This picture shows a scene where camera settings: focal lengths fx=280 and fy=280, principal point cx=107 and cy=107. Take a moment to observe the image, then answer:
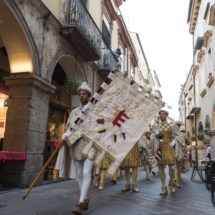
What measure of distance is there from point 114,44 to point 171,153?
12.6 meters

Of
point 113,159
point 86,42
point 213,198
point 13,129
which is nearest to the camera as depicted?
point 113,159

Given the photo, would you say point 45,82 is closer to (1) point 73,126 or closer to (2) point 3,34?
(2) point 3,34

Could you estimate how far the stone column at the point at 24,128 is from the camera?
6492mm

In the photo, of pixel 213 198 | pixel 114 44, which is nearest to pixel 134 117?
pixel 213 198

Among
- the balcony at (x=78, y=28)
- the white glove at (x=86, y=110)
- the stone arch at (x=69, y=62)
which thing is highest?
the balcony at (x=78, y=28)

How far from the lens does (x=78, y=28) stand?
8945 mm

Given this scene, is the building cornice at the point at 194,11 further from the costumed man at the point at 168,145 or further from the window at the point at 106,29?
the costumed man at the point at 168,145

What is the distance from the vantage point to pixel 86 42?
385 inches

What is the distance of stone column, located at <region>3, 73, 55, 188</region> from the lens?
6.49 m

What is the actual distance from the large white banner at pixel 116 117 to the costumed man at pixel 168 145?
194cm

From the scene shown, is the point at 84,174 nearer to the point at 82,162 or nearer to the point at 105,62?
the point at 82,162

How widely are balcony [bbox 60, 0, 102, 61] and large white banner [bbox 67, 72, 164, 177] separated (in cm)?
525

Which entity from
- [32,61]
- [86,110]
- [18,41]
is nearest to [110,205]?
[86,110]

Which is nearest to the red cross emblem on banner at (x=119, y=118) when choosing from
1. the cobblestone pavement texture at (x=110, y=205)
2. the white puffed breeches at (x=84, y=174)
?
the white puffed breeches at (x=84, y=174)
